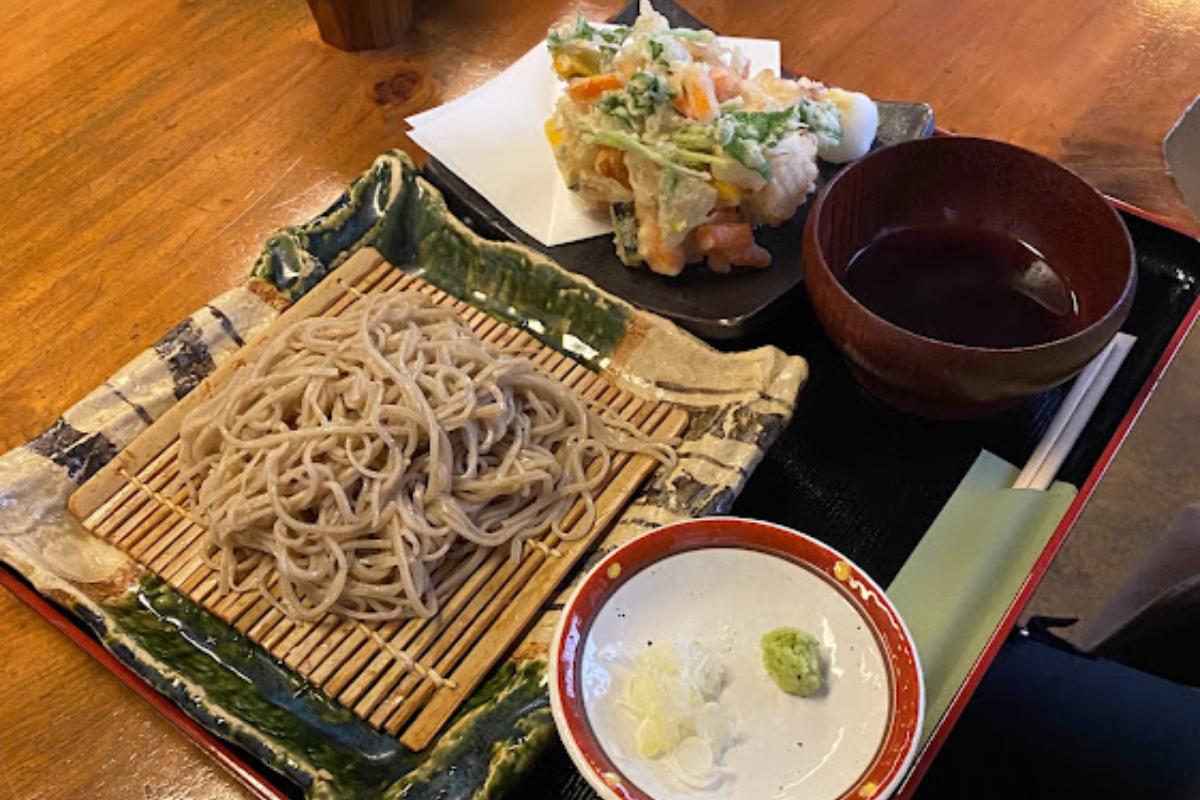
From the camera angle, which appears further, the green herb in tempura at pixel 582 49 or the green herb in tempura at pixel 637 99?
the green herb in tempura at pixel 582 49

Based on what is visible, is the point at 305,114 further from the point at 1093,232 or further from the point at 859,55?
the point at 1093,232

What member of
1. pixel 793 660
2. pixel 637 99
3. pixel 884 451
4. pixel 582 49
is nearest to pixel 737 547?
pixel 793 660

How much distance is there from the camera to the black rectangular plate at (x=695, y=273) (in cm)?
170

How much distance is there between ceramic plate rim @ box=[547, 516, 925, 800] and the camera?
1.10 metres

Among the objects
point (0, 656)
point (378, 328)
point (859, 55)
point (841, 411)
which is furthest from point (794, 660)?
point (859, 55)

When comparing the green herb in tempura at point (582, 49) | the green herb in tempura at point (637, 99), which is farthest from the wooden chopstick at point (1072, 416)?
the green herb in tempura at point (582, 49)

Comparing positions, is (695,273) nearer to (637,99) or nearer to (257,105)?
(637,99)

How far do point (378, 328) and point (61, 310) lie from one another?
0.60 metres

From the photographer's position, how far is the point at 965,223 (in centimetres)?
166

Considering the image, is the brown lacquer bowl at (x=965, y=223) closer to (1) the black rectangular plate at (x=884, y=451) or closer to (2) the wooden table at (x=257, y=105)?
(1) the black rectangular plate at (x=884, y=451)

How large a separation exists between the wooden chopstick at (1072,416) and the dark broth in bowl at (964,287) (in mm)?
107

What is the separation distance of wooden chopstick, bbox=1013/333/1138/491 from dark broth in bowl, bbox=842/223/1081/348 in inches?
4.2

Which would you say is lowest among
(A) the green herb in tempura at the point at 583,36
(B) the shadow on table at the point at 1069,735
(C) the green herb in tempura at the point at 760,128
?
(B) the shadow on table at the point at 1069,735

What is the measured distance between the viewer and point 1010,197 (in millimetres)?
1622
